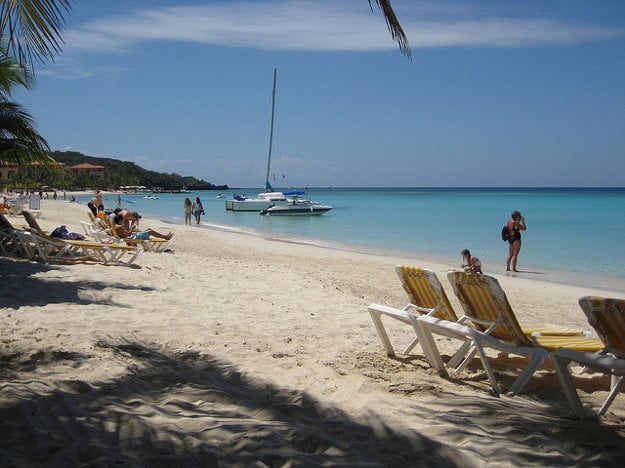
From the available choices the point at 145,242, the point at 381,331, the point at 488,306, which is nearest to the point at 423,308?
the point at 381,331

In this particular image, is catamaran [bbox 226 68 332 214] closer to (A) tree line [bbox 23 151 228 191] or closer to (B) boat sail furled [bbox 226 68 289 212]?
(B) boat sail furled [bbox 226 68 289 212]

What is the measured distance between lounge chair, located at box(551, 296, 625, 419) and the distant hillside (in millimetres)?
127150

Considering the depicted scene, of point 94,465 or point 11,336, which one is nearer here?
point 94,465

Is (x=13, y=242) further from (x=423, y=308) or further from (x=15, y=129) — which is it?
(x=423, y=308)

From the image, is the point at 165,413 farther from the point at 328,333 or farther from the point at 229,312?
the point at 229,312

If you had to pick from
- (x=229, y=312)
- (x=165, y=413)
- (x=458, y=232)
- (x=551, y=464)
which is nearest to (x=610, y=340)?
(x=551, y=464)

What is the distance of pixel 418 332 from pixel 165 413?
1918 millimetres

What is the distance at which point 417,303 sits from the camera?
4.99 m

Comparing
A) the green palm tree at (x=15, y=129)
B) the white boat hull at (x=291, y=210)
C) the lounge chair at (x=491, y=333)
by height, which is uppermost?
the green palm tree at (x=15, y=129)

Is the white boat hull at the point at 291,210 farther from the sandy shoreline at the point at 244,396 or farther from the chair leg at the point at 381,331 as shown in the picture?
the chair leg at the point at 381,331

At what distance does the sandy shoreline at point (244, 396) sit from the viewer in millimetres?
2742

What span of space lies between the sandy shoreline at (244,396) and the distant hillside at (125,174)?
124 m

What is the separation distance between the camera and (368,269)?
43.0 ft

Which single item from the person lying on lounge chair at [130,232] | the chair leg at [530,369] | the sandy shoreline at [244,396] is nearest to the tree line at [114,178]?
the person lying on lounge chair at [130,232]
